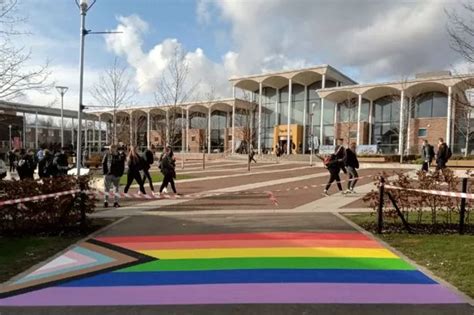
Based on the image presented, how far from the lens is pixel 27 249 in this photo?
23.7ft

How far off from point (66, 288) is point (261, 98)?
2445 inches

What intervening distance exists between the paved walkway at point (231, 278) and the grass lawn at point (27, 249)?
11.6 inches

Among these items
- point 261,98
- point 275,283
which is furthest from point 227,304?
point 261,98

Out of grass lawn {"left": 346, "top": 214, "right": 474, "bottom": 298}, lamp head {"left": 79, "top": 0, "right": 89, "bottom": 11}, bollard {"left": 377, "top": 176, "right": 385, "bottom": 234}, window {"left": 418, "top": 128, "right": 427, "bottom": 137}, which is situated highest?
lamp head {"left": 79, "top": 0, "right": 89, "bottom": 11}

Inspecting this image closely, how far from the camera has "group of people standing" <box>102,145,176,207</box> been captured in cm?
1201

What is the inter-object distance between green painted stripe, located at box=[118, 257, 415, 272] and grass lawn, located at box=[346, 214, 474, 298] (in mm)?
399

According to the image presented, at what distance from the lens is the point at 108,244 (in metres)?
7.41

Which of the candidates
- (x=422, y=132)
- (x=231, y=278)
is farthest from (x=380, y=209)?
(x=422, y=132)


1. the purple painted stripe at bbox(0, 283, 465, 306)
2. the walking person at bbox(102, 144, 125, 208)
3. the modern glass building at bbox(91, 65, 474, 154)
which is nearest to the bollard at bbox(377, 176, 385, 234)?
the purple painted stripe at bbox(0, 283, 465, 306)

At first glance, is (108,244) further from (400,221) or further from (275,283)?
(400,221)

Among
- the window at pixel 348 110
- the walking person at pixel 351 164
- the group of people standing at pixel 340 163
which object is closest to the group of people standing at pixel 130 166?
the group of people standing at pixel 340 163

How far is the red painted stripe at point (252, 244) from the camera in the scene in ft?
23.4

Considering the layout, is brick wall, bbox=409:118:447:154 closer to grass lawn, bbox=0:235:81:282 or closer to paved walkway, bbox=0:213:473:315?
paved walkway, bbox=0:213:473:315

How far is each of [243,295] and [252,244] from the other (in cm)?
240
